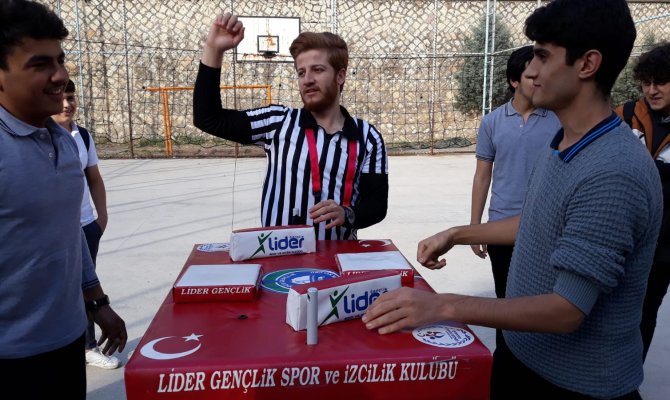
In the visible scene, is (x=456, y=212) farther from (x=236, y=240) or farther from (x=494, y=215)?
(x=236, y=240)

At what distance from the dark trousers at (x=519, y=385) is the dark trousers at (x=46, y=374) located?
1.20 m

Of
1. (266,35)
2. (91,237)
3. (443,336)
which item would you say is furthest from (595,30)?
(266,35)

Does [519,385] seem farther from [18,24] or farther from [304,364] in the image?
[18,24]

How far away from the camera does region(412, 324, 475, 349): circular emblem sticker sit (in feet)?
3.94

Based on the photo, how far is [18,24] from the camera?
1389mm

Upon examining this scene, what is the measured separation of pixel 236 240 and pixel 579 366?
1027mm

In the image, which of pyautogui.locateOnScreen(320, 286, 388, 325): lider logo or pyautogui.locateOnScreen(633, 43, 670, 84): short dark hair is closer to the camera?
pyautogui.locateOnScreen(320, 286, 388, 325): lider logo

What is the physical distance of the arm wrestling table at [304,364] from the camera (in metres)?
1.10

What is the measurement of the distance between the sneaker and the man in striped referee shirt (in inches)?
53.5

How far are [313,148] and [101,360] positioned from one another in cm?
174

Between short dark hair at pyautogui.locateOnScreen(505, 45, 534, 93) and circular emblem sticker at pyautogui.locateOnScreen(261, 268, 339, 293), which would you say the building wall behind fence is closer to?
short dark hair at pyautogui.locateOnScreen(505, 45, 534, 93)

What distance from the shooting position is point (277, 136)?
7.39ft

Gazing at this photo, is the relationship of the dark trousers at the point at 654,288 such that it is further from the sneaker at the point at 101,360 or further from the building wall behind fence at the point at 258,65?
the building wall behind fence at the point at 258,65

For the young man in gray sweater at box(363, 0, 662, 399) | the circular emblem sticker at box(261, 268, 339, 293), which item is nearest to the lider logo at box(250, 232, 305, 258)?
the circular emblem sticker at box(261, 268, 339, 293)
